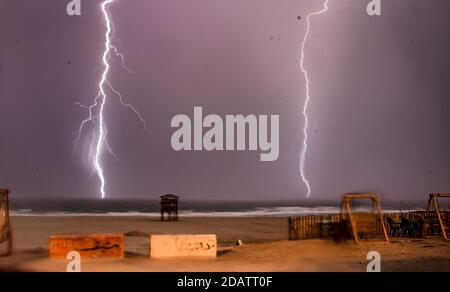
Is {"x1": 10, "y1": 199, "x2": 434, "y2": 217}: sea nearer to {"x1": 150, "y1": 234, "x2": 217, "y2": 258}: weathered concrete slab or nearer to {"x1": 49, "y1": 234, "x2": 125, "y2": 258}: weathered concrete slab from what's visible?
{"x1": 150, "y1": 234, "x2": 217, "y2": 258}: weathered concrete slab

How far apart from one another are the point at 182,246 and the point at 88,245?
2361 mm

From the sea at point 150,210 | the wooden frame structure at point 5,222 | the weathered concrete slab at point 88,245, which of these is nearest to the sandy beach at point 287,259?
the weathered concrete slab at point 88,245

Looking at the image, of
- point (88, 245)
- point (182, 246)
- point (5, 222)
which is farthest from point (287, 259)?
point (5, 222)

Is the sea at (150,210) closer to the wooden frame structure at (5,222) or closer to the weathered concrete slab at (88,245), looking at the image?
the wooden frame structure at (5,222)

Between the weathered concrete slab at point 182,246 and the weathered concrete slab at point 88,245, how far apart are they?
0.95 meters

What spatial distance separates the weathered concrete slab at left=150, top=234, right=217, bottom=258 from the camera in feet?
50.8

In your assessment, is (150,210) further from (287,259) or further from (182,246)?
(287,259)

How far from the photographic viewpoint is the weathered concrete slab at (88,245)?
1501 centimetres

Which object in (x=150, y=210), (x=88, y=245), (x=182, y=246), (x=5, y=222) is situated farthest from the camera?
(x=150, y=210)

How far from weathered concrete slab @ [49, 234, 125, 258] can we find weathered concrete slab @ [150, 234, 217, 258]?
952 mm

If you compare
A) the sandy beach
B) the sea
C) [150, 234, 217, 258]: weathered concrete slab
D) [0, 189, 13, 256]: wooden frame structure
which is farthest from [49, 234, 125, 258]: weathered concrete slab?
the sea

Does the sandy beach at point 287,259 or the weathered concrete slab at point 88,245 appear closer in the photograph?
the sandy beach at point 287,259

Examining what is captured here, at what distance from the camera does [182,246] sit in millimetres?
15453
